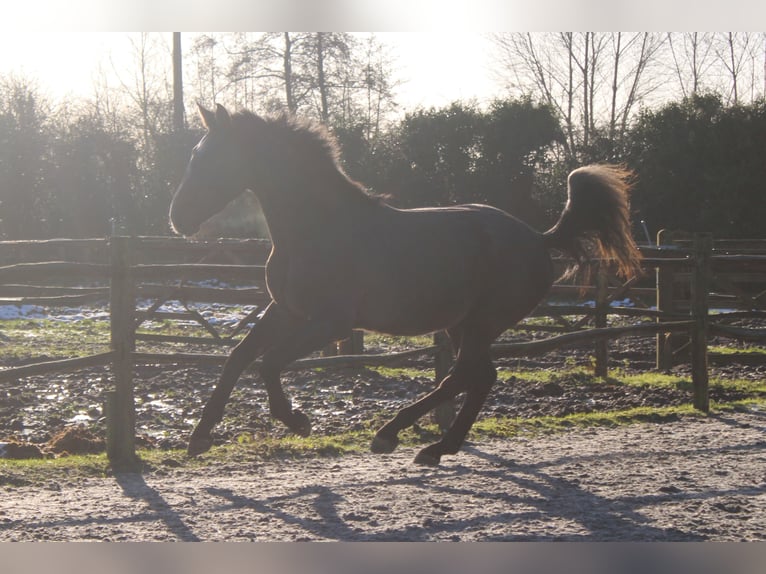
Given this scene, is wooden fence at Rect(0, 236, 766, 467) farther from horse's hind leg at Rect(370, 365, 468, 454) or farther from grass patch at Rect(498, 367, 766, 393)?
horse's hind leg at Rect(370, 365, 468, 454)

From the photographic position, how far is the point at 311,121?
5457 mm

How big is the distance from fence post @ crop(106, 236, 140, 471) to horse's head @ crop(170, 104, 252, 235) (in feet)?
4.38

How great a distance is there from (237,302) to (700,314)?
4.32 meters

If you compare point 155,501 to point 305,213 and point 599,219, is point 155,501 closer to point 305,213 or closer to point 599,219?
point 305,213

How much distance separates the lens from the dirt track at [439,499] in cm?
403

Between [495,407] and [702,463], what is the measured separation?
2.88 metres

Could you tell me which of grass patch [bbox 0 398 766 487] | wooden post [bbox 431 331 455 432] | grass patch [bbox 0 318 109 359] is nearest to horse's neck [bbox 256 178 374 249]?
grass patch [bbox 0 398 766 487]

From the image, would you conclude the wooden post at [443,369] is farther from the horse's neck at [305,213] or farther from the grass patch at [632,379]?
the grass patch at [632,379]

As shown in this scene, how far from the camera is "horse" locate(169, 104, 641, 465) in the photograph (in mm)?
5035

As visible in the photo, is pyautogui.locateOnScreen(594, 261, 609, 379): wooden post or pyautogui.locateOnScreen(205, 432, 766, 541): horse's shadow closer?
pyautogui.locateOnScreen(205, 432, 766, 541): horse's shadow

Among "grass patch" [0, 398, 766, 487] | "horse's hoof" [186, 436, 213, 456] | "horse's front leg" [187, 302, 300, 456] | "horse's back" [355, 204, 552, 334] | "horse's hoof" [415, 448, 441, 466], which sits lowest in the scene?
"grass patch" [0, 398, 766, 487]

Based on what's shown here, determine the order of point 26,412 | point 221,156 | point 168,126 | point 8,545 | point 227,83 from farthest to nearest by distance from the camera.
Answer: point 168,126 < point 227,83 < point 26,412 < point 221,156 < point 8,545

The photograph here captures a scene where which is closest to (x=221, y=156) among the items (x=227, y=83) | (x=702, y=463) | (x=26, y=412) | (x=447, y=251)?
(x=447, y=251)

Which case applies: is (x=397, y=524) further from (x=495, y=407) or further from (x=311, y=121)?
(x=495, y=407)
